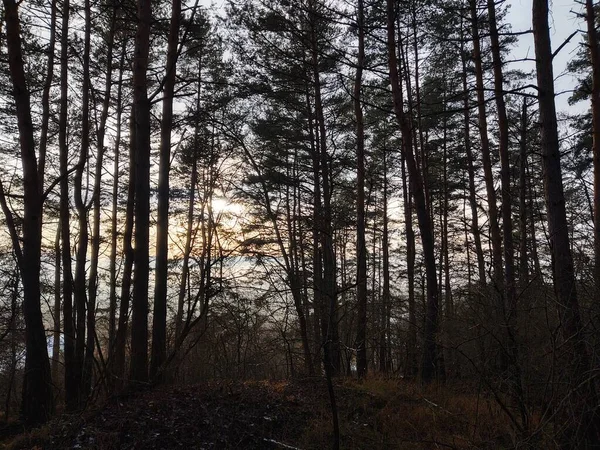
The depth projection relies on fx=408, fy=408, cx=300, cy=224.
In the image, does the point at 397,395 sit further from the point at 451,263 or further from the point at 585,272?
the point at 451,263

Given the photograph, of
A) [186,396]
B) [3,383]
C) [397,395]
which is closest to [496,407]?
[397,395]

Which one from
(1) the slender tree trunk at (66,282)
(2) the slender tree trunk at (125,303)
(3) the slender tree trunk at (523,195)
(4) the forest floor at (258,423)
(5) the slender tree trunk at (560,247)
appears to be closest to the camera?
(5) the slender tree trunk at (560,247)

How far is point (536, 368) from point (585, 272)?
134cm

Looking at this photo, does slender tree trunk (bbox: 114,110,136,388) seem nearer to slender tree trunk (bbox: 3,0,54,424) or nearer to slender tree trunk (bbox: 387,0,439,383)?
slender tree trunk (bbox: 3,0,54,424)

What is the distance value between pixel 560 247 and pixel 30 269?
6.71 meters

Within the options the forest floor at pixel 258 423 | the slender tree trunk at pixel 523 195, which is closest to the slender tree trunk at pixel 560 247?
the slender tree trunk at pixel 523 195

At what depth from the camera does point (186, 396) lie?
17.3 ft

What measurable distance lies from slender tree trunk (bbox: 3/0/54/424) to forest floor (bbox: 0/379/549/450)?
774mm

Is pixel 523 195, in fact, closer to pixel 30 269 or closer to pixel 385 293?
pixel 385 293

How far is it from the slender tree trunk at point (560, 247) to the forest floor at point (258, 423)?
757 mm

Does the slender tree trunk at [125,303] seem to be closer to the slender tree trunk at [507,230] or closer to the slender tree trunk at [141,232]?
the slender tree trunk at [141,232]

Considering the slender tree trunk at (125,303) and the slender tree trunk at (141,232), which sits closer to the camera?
the slender tree trunk at (141,232)

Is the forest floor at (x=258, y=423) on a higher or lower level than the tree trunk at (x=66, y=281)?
lower

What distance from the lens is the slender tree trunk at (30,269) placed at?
18.4 feet
